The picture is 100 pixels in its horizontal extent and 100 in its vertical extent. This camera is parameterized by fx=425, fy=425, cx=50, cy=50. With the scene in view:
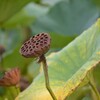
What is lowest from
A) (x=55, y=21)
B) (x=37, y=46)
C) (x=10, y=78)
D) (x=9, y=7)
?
(x=55, y=21)

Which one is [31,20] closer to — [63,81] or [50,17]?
[50,17]

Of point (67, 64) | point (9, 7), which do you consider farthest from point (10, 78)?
point (9, 7)

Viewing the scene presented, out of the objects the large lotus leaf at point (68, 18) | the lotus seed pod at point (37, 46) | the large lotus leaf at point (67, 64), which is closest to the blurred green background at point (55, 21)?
the large lotus leaf at point (68, 18)

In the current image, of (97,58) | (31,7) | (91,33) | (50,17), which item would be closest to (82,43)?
(91,33)

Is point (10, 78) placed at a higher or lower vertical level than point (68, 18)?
higher

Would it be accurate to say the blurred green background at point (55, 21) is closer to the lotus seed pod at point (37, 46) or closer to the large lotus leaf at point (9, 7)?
the large lotus leaf at point (9, 7)

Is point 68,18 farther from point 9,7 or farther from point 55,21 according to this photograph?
point 9,7

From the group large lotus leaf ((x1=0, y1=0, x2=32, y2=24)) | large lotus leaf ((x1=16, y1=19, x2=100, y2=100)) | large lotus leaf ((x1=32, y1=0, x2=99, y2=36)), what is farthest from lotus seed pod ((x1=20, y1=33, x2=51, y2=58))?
large lotus leaf ((x1=32, y1=0, x2=99, y2=36))
